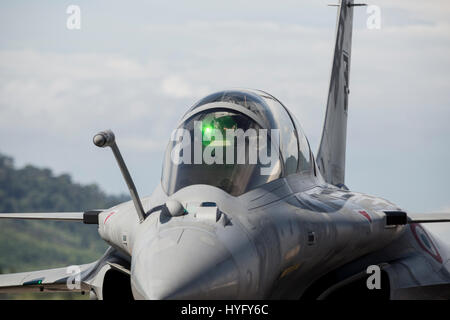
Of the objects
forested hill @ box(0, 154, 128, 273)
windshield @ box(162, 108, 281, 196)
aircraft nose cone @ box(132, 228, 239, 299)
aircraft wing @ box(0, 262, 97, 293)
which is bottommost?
forested hill @ box(0, 154, 128, 273)

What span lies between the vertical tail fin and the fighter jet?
15.2 ft

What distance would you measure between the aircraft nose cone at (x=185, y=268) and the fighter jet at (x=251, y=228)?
1 centimetres

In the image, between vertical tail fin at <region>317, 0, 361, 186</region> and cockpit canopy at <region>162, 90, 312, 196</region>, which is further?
vertical tail fin at <region>317, 0, 361, 186</region>

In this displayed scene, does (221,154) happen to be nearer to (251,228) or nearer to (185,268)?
(251,228)

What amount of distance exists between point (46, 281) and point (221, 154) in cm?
501

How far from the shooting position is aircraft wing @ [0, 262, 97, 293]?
1165 cm

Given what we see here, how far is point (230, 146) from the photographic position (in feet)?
28.2

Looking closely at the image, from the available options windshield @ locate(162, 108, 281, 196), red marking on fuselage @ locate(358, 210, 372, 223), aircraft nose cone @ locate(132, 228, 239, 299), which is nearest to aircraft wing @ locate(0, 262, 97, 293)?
windshield @ locate(162, 108, 281, 196)

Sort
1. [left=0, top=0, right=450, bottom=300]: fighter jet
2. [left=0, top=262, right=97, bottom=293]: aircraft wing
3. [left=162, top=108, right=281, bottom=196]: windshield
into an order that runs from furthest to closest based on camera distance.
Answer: [left=0, top=262, right=97, bottom=293]: aircraft wing, [left=162, top=108, right=281, bottom=196]: windshield, [left=0, top=0, right=450, bottom=300]: fighter jet

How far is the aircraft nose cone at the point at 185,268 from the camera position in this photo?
6730 mm

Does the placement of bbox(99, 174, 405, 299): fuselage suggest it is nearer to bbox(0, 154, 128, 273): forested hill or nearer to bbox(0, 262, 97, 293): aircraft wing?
bbox(0, 262, 97, 293): aircraft wing

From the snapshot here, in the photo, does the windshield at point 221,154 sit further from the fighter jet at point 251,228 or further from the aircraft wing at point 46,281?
the aircraft wing at point 46,281
